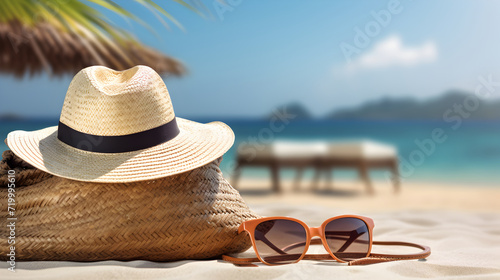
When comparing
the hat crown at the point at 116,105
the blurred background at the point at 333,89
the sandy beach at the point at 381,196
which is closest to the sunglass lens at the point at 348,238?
the hat crown at the point at 116,105

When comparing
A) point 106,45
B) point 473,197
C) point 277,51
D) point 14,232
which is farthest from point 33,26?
point 277,51

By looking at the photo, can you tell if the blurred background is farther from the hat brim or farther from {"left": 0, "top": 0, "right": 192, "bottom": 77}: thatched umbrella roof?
the hat brim

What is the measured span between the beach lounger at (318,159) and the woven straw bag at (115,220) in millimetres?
5378

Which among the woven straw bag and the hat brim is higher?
the hat brim

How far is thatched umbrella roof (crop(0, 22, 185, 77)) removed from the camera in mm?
4043

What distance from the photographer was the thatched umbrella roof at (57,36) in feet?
13.2

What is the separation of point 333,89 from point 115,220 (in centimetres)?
1263

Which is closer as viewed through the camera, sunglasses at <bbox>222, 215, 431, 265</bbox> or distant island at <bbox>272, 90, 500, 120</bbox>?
sunglasses at <bbox>222, 215, 431, 265</bbox>

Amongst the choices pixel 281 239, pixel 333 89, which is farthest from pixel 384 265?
pixel 333 89

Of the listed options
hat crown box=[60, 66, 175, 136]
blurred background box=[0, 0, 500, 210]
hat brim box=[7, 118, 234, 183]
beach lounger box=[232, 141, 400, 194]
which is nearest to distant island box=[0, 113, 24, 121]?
blurred background box=[0, 0, 500, 210]

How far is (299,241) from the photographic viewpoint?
1.36 m

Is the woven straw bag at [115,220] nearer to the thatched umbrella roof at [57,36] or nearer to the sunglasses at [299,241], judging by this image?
the sunglasses at [299,241]

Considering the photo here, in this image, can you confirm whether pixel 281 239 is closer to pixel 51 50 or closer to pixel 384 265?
pixel 384 265

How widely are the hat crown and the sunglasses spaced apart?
16.6 inches
